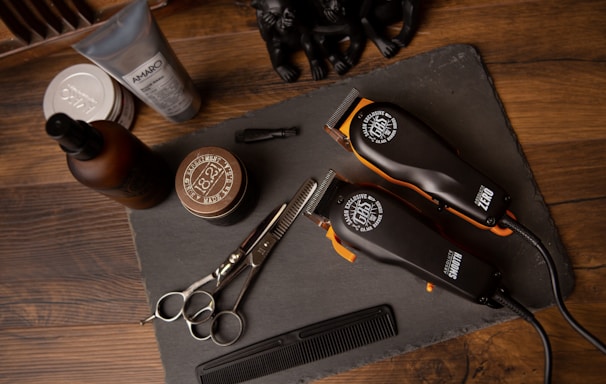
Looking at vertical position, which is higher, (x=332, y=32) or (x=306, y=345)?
(x=332, y=32)

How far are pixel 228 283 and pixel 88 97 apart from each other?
1.06ft

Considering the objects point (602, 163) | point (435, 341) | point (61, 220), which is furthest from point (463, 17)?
point (61, 220)

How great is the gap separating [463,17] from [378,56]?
0.13 meters

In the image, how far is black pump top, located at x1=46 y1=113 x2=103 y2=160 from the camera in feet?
1.60

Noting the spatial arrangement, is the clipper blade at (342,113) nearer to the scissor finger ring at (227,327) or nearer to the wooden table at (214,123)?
the wooden table at (214,123)

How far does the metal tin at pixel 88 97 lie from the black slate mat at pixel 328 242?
0.08 metres

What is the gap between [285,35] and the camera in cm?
67

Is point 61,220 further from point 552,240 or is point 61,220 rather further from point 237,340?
point 552,240

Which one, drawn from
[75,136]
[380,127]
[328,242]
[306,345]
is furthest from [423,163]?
[75,136]

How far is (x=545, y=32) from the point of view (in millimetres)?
676

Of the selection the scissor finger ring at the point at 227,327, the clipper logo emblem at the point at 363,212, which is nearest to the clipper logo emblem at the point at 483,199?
the clipper logo emblem at the point at 363,212

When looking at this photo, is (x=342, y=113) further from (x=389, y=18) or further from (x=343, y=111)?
(x=389, y=18)

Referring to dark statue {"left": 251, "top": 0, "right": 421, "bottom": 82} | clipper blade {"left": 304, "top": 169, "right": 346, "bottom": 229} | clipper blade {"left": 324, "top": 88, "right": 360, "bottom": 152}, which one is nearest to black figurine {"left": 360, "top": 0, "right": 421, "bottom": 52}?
dark statue {"left": 251, "top": 0, "right": 421, "bottom": 82}

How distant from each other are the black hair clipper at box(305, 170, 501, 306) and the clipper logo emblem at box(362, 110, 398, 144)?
0.06m
